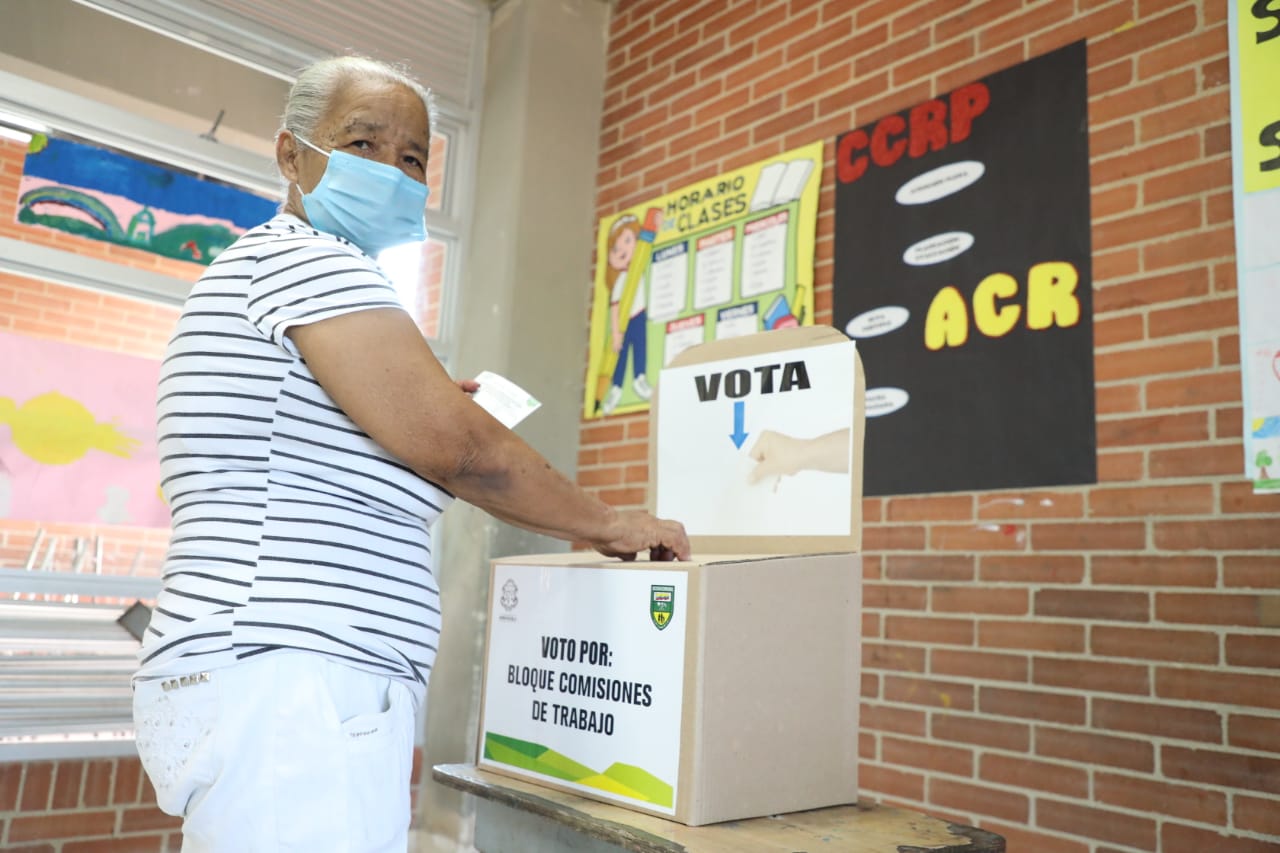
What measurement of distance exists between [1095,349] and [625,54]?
2043 mm

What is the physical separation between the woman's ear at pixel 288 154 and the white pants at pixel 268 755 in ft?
1.92

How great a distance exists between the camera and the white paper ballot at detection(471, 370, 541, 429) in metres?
1.29

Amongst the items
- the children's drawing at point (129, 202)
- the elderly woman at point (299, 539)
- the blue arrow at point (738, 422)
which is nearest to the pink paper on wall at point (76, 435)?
the children's drawing at point (129, 202)

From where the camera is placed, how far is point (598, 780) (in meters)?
1.20

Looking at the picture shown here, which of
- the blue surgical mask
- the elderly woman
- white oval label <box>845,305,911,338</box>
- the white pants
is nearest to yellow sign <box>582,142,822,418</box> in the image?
white oval label <box>845,305,911,338</box>

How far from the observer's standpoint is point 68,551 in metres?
2.65

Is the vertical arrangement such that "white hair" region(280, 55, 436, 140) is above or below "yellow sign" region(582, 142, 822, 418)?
below

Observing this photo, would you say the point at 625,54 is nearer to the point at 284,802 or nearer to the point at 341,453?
the point at 341,453

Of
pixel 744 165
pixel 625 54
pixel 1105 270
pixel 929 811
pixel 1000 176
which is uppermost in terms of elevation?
pixel 625 54

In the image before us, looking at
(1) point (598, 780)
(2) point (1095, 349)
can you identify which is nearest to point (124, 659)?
(1) point (598, 780)

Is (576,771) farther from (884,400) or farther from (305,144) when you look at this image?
(884,400)

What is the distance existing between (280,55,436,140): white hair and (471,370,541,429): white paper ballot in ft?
1.18

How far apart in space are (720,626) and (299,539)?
44 centimetres

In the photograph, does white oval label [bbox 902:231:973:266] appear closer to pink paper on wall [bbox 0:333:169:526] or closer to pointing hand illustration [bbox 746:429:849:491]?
pointing hand illustration [bbox 746:429:849:491]
